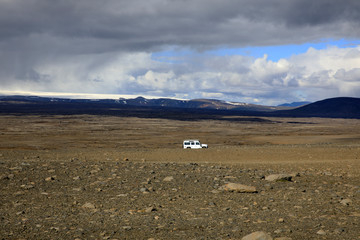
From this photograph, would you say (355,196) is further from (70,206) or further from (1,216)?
(1,216)

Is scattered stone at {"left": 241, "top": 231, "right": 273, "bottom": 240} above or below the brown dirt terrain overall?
above

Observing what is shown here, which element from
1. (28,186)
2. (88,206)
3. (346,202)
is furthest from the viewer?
(28,186)

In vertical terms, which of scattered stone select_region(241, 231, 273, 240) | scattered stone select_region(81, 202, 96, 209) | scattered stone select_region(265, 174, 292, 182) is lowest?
scattered stone select_region(81, 202, 96, 209)

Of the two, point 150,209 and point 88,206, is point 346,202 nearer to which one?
point 150,209

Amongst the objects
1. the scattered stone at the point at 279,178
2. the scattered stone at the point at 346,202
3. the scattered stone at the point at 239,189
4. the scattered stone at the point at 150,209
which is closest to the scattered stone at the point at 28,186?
the scattered stone at the point at 150,209

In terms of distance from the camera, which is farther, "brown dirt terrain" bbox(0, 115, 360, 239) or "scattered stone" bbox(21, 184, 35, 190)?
"scattered stone" bbox(21, 184, 35, 190)

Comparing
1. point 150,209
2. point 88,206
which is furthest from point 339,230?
point 88,206

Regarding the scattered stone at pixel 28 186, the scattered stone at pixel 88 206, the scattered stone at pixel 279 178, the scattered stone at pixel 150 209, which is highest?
the scattered stone at pixel 279 178

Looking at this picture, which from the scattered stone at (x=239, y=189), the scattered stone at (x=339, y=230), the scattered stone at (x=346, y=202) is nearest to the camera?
the scattered stone at (x=339, y=230)

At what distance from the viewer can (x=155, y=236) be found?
7.77 m

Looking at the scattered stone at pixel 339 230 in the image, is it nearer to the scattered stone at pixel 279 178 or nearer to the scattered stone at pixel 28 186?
the scattered stone at pixel 279 178

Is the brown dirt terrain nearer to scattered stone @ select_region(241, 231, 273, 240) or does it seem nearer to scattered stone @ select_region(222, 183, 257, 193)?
scattered stone @ select_region(222, 183, 257, 193)

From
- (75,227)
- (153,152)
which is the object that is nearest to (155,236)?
(75,227)

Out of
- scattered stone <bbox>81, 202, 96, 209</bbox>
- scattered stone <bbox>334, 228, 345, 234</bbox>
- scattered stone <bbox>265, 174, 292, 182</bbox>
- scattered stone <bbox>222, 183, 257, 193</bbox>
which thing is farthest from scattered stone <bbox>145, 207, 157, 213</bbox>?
scattered stone <bbox>265, 174, 292, 182</bbox>
